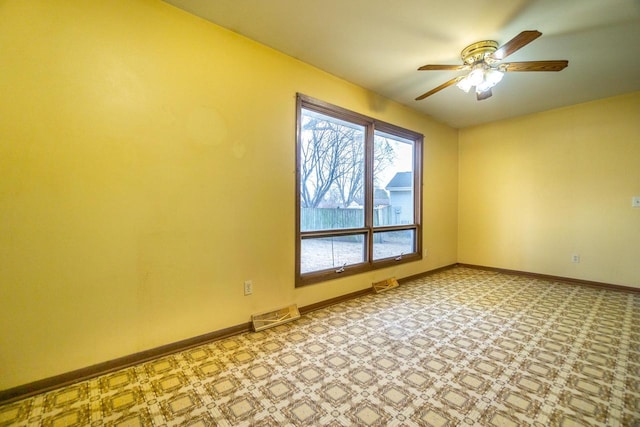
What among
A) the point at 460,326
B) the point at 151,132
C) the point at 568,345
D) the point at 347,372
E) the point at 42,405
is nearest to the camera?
the point at 42,405

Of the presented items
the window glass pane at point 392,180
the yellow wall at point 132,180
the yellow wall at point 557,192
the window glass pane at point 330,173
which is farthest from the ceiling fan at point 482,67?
the yellow wall at point 557,192

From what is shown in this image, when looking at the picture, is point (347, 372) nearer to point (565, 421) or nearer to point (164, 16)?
point (565, 421)

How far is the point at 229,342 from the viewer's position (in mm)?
2207

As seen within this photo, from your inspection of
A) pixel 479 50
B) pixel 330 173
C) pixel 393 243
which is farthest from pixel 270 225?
pixel 479 50

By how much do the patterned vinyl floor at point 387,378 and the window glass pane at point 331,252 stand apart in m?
0.54

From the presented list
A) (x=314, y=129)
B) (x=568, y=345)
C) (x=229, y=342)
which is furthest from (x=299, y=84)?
(x=568, y=345)

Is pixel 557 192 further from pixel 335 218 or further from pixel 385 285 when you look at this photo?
pixel 335 218

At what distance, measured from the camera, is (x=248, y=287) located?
2424 mm

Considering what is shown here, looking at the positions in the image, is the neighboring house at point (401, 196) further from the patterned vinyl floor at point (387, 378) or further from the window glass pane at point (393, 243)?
the patterned vinyl floor at point (387, 378)

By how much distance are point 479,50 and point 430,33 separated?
518 mm

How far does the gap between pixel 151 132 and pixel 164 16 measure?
0.87 m

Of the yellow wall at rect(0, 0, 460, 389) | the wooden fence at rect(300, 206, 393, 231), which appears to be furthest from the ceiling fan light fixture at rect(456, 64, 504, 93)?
the wooden fence at rect(300, 206, 393, 231)

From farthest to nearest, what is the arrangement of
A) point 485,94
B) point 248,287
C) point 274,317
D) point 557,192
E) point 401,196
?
point 401,196 < point 557,192 < point 485,94 < point 274,317 < point 248,287

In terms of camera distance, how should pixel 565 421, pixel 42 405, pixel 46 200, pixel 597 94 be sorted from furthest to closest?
1. pixel 597 94
2. pixel 46 200
3. pixel 42 405
4. pixel 565 421
